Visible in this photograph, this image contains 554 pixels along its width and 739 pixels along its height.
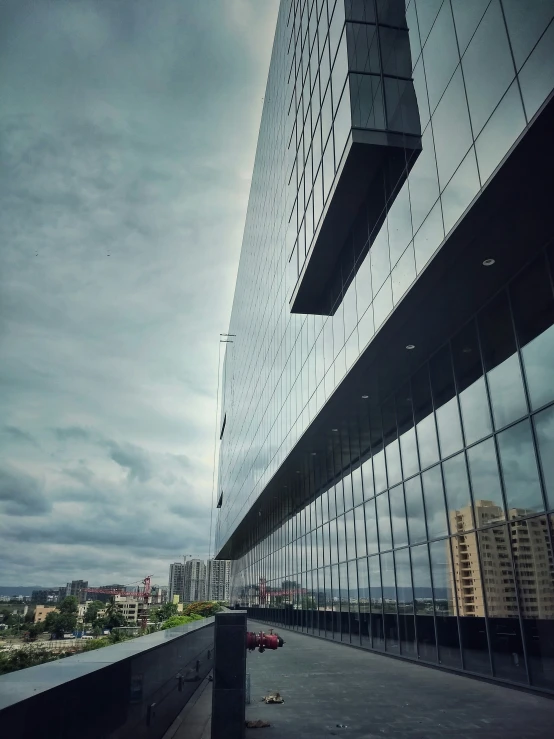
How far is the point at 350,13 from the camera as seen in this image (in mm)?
18109

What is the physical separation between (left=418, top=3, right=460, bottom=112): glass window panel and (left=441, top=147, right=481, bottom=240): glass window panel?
244 cm

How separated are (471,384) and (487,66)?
27.8 feet

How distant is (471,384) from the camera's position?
52.7ft

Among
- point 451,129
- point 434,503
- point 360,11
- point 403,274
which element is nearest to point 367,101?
point 360,11

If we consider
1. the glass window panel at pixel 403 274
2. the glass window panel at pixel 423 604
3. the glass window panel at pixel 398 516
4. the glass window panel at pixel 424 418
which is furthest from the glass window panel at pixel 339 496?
the glass window panel at pixel 403 274

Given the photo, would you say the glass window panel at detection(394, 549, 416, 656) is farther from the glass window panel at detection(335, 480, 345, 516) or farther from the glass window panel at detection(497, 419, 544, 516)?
the glass window panel at detection(335, 480, 345, 516)

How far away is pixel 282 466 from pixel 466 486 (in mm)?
19031

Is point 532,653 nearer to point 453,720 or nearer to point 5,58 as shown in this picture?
point 453,720

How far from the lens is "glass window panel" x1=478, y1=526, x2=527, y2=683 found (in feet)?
43.3

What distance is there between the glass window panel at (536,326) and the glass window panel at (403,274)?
270 cm

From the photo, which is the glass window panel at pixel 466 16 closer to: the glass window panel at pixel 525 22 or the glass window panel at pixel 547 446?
the glass window panel at pixel 525 22

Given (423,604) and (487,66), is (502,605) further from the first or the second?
(487,66)

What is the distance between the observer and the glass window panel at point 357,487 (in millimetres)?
25438

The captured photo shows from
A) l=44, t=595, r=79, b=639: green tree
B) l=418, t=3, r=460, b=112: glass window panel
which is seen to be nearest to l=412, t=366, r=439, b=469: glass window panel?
l=418, t=3, r=460, b=112: glass window panel
